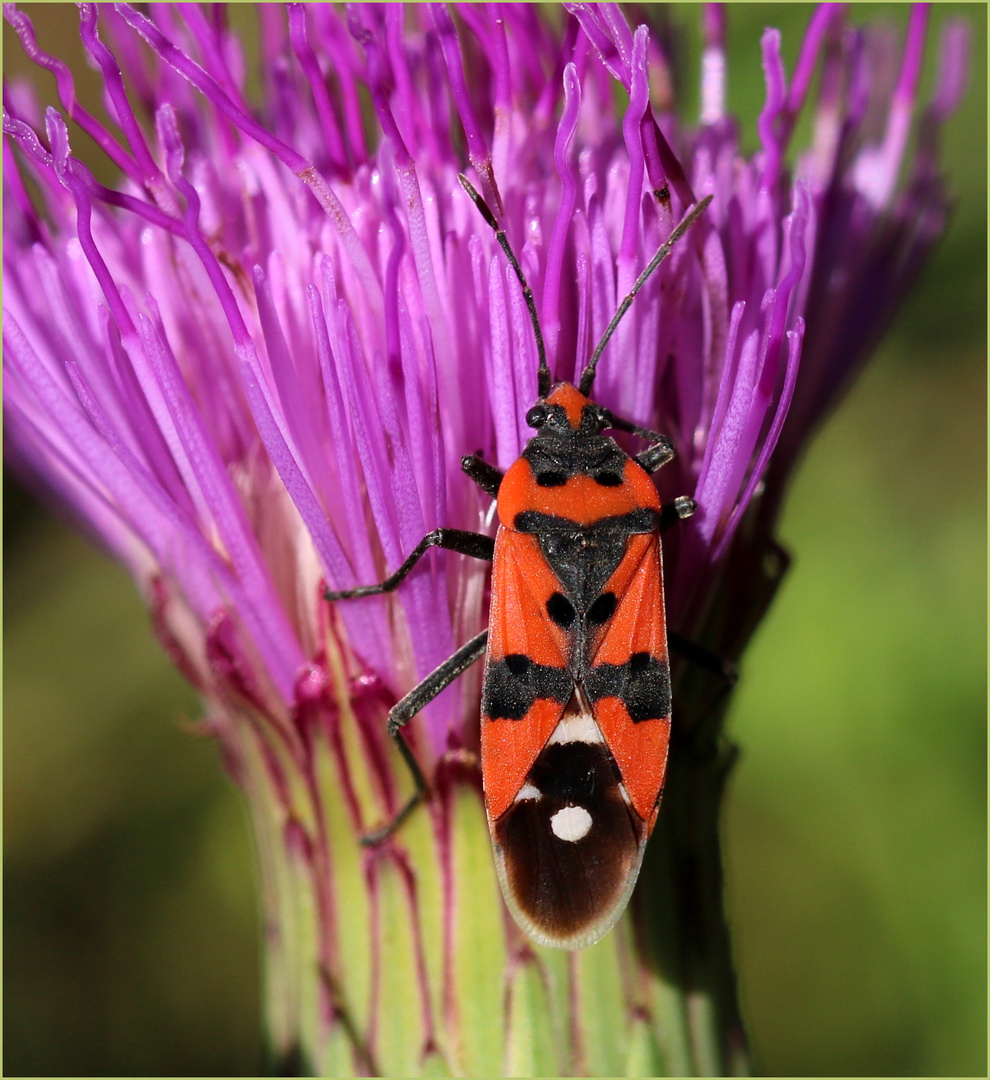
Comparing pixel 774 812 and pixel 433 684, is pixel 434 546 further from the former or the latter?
pixel 774 812

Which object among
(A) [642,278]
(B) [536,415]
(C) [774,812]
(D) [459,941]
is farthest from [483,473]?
(C) [774,812]

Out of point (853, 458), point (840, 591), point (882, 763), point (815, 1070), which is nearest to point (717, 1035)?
point (815, 1070)

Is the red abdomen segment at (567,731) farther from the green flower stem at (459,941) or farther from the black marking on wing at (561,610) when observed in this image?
the green flower stem at (459,941)

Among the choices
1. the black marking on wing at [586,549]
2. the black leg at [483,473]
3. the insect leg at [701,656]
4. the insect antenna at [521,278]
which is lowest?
the insect leg at [701,656]

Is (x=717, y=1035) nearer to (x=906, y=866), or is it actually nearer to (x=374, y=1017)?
(x=374, y=1017)

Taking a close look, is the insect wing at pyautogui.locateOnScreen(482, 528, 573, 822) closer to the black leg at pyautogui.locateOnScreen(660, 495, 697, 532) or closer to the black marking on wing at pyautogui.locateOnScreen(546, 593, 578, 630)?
the black marking on wing at pyautogui.locateOnScreen(546, 593, 578, 630)

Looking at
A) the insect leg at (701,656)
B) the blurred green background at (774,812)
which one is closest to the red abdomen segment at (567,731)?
the insect leg at (701,656)
